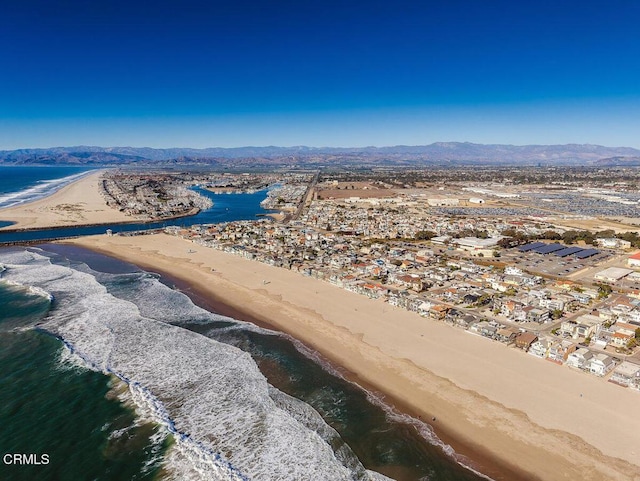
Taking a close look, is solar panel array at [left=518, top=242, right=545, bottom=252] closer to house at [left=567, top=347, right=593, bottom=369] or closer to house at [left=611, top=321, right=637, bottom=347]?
house at [left=611, top=321, right=637, bottom=347]

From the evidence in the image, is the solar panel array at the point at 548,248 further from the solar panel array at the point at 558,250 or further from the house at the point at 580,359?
the house at the point at 580,359

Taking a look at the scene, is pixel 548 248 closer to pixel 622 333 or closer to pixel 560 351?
pixel 622 333

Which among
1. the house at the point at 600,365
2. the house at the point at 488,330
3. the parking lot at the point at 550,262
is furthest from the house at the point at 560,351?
the parking lot at the point at 550,262

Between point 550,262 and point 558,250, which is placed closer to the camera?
point 550,262

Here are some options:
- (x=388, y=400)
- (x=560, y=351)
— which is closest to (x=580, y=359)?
(x=560, y=351)

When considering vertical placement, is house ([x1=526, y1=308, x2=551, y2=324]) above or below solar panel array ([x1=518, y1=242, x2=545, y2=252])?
above

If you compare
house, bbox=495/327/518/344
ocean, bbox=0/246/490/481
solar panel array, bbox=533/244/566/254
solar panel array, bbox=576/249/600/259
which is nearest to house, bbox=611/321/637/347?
house, bbox=495/327/518/344

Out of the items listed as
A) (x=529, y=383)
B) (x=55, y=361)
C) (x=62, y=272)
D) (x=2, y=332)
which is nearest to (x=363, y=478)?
(x=529, y=383)
